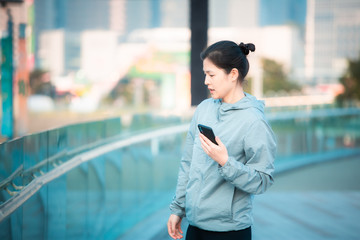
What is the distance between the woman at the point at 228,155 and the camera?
1.75 meters

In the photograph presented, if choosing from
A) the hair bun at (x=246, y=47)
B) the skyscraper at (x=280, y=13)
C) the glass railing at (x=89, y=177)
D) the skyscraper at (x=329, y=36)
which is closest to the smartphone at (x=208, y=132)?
the hair bun at (x=246, y=47)

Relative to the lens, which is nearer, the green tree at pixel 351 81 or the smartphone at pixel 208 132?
the smartphone at pixel 208 132

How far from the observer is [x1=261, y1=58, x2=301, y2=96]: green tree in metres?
51.9

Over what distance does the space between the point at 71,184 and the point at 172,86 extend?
38.7 meters

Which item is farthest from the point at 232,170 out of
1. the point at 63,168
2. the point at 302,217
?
the point at 302,217

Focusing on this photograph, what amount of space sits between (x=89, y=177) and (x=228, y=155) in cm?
165

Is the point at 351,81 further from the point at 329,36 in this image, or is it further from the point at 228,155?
the point at 329,36

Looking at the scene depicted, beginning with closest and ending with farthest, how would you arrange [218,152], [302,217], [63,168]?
[218,152]
[63,168]
[302,217]

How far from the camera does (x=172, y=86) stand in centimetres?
4134

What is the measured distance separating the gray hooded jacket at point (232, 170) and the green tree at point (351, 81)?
25924mm

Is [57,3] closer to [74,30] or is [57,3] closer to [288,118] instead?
[74,30]

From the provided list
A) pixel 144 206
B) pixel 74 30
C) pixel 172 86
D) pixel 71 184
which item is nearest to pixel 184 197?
pixel 71 184

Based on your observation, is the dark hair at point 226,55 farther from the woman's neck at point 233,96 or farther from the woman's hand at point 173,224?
the woman's hand at point 173,224

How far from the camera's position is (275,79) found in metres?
53.1
